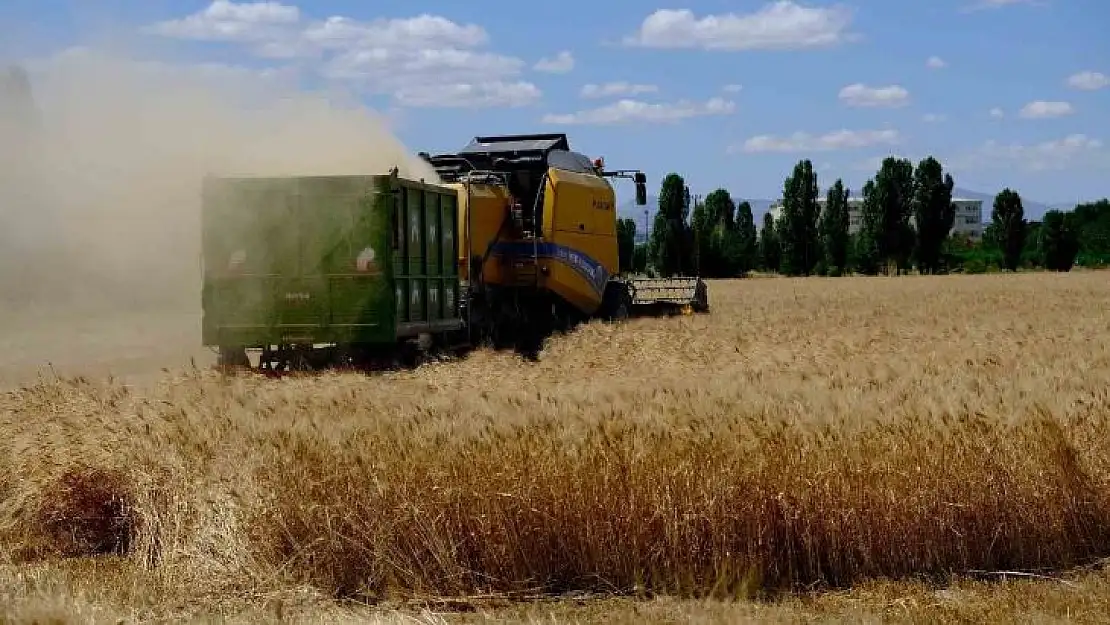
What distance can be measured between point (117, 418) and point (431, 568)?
2629 millimetres

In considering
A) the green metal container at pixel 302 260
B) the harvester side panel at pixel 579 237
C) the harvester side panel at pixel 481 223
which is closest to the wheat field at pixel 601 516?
the green metal container at pixel 302 260

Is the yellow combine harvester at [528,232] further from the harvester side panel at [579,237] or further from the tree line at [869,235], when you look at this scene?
the tree line at [869,235]

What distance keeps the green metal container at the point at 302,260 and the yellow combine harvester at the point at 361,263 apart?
0.01 m

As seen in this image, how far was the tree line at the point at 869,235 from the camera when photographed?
94312 millimetres

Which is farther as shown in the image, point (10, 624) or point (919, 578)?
point (919, 578)

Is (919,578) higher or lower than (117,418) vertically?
lower

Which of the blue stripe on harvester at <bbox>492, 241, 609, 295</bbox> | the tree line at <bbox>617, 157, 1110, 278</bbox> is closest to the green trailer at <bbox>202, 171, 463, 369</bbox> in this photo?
the blue stripe on harvester at <bbox>492, 241, 609, 295</bbox>

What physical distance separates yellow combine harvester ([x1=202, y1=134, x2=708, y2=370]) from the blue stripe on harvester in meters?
0.03

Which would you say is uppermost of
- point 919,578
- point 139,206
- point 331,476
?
point 139,206

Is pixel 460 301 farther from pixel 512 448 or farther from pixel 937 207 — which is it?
pixel 937 207

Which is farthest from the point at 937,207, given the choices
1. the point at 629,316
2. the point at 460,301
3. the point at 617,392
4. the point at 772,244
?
the point at 617,392

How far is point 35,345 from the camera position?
27750mm

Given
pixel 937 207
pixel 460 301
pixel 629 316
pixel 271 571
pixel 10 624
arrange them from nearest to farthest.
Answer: pixel 10 624, pixel 271 571, pixel 460 301, pixel 629 316, pixel 937 207

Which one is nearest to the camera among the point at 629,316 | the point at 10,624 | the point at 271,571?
the point at 10,624
